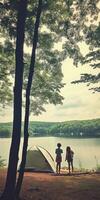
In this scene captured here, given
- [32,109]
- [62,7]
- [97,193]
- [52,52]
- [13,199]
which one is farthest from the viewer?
[32,109]

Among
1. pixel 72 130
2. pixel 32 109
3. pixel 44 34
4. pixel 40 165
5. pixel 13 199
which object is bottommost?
pixel 13 199

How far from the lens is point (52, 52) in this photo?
21.1 m

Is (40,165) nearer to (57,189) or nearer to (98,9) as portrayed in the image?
(57,189)

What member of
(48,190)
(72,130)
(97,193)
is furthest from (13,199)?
(72,130)

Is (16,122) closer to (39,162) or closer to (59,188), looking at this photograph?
(59,188)

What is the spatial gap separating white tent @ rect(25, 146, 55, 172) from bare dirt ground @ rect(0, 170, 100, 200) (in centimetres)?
474

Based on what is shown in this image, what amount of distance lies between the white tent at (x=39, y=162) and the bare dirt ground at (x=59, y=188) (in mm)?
4739

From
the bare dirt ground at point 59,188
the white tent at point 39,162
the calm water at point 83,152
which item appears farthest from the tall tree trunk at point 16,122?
the calm water at point 83,152

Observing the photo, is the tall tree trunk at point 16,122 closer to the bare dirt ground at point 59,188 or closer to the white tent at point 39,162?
the bare dirt ground at point 59,188

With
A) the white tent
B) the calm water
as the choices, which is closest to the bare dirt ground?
the white tent

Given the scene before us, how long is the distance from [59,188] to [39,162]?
8.52 m

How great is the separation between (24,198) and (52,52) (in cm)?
889

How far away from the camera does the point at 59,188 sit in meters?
17.1

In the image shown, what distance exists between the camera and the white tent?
82.2ft
